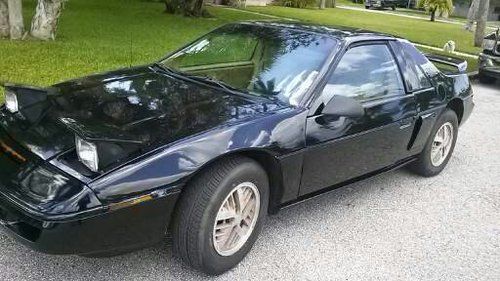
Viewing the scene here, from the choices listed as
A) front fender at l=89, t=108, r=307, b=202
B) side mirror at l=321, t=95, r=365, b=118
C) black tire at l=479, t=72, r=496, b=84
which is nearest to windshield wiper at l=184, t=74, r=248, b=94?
front fender at l=89, t=108, r=307, b=202

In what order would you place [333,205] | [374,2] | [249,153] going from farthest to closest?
[374,2]
[333,205]
[249,153]

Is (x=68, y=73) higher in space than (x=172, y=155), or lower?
lower

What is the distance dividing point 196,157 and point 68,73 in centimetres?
515

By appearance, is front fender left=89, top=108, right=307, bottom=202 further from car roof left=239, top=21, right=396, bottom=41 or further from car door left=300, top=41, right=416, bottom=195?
car roof left=239, top=21, right=396, bottom=41

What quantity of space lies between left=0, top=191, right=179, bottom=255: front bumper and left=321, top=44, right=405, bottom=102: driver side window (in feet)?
4.84

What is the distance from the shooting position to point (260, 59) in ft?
12.4

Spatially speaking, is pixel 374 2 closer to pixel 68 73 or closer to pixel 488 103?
pixel 488 103

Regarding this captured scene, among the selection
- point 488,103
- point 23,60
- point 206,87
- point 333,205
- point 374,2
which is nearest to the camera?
point 206,87

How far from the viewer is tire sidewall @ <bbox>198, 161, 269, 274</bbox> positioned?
279 cm

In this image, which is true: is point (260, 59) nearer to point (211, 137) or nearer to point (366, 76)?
point (366, 76)

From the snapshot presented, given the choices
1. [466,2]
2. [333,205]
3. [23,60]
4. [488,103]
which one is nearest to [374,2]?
[466,2]

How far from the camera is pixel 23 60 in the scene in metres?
7.77

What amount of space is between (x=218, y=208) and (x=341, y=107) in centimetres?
109

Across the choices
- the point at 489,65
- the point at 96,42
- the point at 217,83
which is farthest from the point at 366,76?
the point at 96,42
